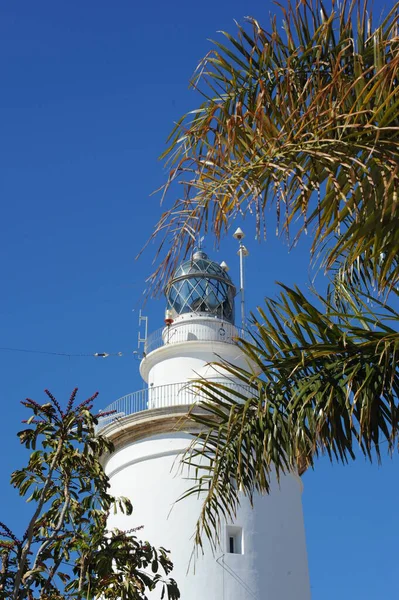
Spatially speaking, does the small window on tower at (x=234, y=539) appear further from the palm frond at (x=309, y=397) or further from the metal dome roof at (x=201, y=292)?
the palm frond at (x=309, y=397)

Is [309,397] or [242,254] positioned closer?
[309,397]

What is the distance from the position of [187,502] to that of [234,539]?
1.09 meters

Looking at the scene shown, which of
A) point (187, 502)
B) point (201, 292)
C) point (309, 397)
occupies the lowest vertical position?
point (309, 397)

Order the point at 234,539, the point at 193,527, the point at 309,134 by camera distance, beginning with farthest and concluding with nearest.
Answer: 1. the point at 234,539
2. the point at 193,527
3. the point at 309,134

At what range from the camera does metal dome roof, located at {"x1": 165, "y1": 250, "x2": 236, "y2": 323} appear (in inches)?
860

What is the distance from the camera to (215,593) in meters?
17.2

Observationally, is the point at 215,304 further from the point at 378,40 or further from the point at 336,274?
the point at 378,40

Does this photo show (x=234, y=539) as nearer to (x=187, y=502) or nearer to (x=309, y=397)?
(x=187, y=502)

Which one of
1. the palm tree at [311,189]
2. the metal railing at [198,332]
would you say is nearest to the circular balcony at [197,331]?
the metal railing at [198,332]

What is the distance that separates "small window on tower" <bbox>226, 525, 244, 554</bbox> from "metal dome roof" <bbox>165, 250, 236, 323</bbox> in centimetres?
544

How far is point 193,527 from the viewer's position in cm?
1766

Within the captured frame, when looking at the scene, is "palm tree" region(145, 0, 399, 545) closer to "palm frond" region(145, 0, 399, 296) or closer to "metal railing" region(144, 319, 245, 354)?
"palm frond" region(145, 0, 399, 296)

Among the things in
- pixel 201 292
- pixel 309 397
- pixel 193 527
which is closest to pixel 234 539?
pixel 193 527

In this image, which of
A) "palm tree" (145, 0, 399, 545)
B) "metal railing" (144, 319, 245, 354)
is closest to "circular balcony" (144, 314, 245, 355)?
"metal railing" (144, 319, 245, 354)
